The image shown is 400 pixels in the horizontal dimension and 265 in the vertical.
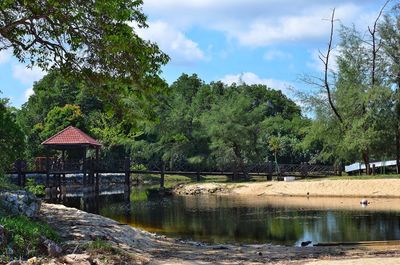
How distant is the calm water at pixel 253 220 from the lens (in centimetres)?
1948

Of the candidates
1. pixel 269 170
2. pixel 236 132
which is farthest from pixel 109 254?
pixel 236 132

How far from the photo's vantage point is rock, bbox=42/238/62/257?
10.5 meters

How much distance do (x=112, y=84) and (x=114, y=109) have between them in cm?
69

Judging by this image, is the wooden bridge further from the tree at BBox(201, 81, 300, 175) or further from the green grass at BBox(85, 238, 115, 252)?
the green grass at BBox(85, 238, 115, 252)

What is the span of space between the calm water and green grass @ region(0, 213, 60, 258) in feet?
26.8

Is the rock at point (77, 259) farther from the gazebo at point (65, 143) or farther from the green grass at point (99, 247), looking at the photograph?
the gazebo at point (65, 143)

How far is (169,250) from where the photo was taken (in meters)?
13.9

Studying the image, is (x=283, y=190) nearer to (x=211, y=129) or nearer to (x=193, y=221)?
(x=211, y=129)

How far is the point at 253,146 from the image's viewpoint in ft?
161

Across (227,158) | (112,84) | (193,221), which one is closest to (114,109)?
(112,84)

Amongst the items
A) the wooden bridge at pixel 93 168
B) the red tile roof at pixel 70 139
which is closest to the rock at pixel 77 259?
the wooden bridge at pixel 93 168

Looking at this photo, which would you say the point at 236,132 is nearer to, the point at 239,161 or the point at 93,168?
the point at 239,161

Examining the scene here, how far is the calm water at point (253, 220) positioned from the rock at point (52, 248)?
8.47 m

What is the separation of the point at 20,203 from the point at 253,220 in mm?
13030
